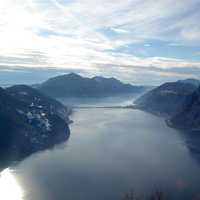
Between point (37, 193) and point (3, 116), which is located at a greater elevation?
point (3, 116)

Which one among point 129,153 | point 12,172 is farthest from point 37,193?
point 129,153

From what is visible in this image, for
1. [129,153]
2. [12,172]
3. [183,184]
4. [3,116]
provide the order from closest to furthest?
[183,184] < [12,172] < [129,153] < [3,116]

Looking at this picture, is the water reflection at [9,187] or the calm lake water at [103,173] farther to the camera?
the calm lake water at [103,173]

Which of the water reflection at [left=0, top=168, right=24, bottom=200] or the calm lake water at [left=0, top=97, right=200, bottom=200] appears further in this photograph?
the calm lake water at [left=0, top=97, right=200, bottom=200]

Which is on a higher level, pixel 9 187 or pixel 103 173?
pixel 103 173

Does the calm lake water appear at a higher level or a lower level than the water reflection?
higher

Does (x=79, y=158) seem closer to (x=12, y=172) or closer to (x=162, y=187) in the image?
(x=12, y=172)

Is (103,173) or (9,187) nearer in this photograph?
(9,187)

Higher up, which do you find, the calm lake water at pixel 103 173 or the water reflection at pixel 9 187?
the calm lake water at pixel 103 173
